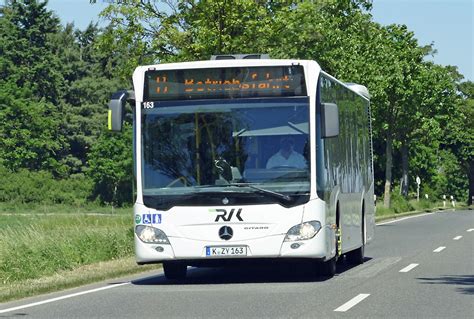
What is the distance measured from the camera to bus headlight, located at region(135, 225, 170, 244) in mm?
16516

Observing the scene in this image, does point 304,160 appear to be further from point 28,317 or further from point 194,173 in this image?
point 28,317

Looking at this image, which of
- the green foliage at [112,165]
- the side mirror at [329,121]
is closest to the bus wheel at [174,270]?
the side mirror at [329,121]

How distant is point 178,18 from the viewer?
3116 centimetres

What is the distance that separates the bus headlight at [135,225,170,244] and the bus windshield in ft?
1.59

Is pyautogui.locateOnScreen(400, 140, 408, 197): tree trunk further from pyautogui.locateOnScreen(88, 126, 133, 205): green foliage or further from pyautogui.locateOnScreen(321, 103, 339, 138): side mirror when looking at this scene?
pyautogui.locateOnScreen(321, 103, 339, 138): side mirror

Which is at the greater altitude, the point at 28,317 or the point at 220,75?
the point at 220,75

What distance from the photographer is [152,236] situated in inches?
652

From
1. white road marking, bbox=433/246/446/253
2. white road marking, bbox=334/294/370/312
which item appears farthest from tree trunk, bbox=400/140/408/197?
white road marking, bbox=334/294/370/312

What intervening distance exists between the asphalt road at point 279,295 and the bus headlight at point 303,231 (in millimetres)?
659

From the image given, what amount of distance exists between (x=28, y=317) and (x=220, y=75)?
223 inches

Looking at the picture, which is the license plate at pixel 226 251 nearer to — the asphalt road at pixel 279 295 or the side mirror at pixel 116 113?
the asphalt road at pixel 279 295

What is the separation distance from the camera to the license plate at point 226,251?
16406 millimetres

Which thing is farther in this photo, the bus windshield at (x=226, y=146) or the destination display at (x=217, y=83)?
the destination display at (x=217, y=83)

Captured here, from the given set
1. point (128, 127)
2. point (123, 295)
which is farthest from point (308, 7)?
point (128, 127)
